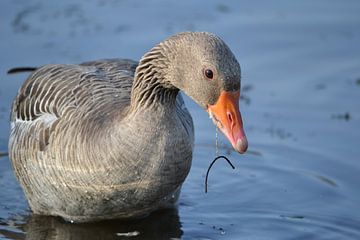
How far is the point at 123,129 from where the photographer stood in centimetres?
829

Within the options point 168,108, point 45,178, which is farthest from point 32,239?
point 168,108

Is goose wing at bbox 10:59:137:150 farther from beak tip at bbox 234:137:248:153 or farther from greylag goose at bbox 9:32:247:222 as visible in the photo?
beak tip at bbox 234:137:248:153

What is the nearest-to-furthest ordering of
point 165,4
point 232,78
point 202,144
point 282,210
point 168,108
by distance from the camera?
point 232,78 < point 168,108 < point 282,210 < point 202,144 < point 165,4

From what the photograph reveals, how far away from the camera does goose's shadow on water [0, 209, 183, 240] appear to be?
945 centimetres

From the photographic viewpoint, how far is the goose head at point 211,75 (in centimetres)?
759

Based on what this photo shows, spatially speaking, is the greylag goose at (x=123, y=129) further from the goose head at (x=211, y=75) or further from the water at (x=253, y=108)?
the water at (x=253, y=108)

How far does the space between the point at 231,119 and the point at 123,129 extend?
110cm

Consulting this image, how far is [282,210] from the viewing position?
32.7 ft

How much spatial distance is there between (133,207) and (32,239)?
1246 millimetres

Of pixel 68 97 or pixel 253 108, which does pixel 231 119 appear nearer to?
pixel 68 97

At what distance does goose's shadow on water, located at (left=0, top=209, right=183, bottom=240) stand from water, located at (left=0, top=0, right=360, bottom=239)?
1cm

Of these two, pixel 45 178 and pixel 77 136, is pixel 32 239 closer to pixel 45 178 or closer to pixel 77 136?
pixel 45 178

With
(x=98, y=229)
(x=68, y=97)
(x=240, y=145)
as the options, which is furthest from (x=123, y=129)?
(x=98, y=229)

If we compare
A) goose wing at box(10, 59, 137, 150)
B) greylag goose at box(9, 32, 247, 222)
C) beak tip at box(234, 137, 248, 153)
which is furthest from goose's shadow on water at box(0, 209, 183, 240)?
beak tip at box(234, 137, 248, 153)
